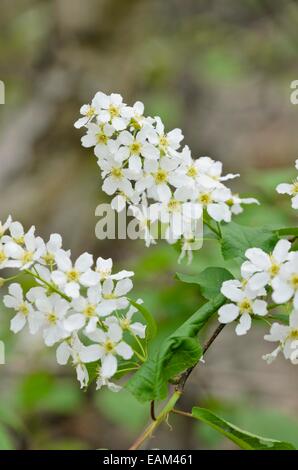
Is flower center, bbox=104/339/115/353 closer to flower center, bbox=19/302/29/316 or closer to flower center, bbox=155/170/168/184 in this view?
A: flower center, bbox=19/302/29/316

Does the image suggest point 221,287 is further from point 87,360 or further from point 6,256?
→ point 6,256

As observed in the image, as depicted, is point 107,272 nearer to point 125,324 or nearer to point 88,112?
point 125,324

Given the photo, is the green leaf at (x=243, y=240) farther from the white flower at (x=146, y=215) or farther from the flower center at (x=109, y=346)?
the flower center at (x=109, y=346)

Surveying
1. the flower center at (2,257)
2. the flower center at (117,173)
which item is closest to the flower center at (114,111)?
the flower center at (117,173)

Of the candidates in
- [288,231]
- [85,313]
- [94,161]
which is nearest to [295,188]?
[288,231]

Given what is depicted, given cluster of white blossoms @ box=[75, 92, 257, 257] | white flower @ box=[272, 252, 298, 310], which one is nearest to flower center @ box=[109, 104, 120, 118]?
cluster of white blossoms @ box=[75, 92, 257, 257]

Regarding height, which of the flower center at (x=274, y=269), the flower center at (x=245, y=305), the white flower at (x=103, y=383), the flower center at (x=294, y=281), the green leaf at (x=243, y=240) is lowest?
the white flower at (x=103, y=383)

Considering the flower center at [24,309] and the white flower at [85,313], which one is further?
the flower center at [24,309]
